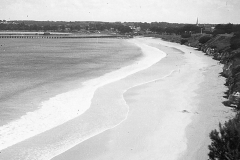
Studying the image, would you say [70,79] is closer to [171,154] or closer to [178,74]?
[178,74]

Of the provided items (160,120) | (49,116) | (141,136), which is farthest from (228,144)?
(49,116)

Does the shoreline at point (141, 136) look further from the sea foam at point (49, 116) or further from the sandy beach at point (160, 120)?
the sea foam at point (49, 116)

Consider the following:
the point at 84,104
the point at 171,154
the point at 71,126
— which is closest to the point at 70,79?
the point at 84,104

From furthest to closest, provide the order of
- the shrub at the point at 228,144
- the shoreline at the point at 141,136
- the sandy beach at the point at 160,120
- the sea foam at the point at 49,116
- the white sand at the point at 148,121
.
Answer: the sea foam at the point at 49,116
the white sand at the point at 148,121
the sandy beach at the point at 160,120
the shoreline at the point at 141,136
the shrub at the point at 228,144

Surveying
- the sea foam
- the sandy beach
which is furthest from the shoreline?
the sea foam

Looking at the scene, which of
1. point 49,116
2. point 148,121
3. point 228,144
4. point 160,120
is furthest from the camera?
point 49,116

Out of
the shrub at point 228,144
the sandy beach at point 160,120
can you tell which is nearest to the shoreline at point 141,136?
the sandy beach at point 160,120

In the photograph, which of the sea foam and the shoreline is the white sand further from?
the sea foam

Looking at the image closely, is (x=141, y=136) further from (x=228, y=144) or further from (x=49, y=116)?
(x=49, y=116)
